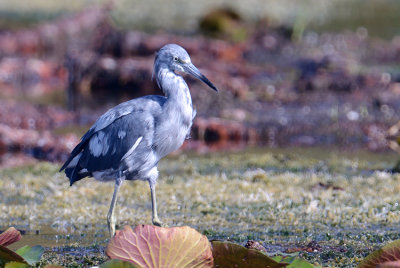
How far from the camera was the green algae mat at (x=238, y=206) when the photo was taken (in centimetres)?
502

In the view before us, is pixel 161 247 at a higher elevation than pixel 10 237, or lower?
higher

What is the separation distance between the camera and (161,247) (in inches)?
130

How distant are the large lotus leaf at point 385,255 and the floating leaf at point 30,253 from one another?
166cm

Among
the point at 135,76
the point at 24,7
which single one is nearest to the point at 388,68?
the point at 135,76

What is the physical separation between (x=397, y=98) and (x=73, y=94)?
6.78 m

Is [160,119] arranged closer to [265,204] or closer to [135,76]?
[265,204]

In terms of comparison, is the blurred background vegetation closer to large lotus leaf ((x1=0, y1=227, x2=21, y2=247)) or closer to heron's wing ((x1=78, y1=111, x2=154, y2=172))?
heron's wing ((x1=78, y1=111, x2=154, y2=172))

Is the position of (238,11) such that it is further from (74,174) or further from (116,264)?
(116,264)

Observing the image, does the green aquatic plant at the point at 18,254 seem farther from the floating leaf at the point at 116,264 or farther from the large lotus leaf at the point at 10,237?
the floating leaf at the point at 116,264

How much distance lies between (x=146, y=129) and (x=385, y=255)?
6.63 ft

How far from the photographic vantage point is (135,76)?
48.9 ft

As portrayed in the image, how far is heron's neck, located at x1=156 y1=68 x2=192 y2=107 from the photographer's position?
4828 millimetres

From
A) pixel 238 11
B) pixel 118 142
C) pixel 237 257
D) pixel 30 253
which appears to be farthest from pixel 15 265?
pixel 238 11

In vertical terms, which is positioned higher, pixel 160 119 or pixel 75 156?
pixel 160 119
